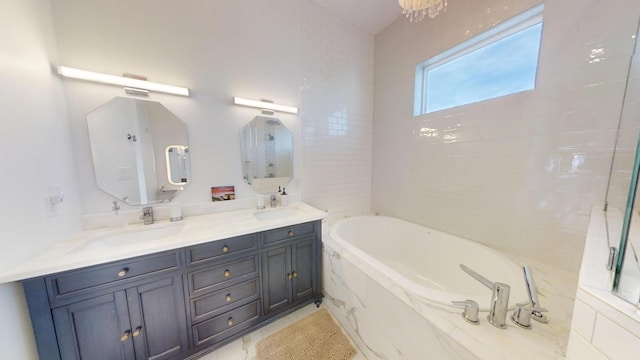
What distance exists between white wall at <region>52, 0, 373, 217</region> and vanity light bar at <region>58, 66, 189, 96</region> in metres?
0.05

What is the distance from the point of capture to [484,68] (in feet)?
5.66

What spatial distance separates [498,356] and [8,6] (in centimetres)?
266

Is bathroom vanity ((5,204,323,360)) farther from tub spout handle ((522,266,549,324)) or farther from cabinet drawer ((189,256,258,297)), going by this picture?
tub spout handle ((522,266,549,324))

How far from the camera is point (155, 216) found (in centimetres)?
151

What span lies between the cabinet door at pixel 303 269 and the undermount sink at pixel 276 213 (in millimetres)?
371

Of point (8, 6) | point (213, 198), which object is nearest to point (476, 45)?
point (213, 198)

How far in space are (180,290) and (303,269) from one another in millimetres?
875

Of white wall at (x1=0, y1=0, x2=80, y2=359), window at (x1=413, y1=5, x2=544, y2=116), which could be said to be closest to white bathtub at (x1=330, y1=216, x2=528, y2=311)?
window at (x1=413, y1=5, x2=544, y2=116)

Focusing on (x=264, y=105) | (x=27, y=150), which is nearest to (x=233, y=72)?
(x=264, y=105)

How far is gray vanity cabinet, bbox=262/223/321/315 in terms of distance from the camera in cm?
151

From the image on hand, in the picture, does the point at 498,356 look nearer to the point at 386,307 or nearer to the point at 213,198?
the point at 386,307

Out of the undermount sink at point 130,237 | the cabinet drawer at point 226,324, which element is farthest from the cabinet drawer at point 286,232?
the undermount sink at point 130,237

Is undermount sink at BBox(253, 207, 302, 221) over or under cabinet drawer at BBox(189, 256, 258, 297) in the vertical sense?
Result: over

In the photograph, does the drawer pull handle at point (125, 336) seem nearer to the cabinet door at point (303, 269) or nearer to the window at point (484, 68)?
the cabinet door at point (303, 269)
